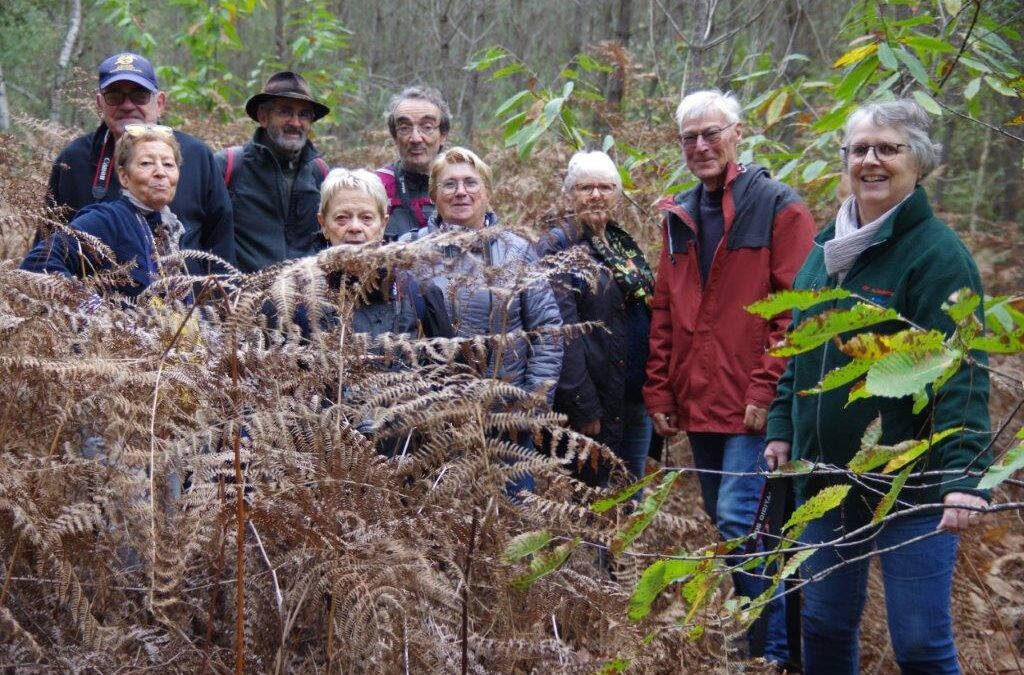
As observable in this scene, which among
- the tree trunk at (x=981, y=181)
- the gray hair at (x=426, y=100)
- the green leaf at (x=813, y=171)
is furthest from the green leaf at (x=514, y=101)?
the tree trunk at (x=981, y=181)

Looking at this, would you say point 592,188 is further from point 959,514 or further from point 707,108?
point 959,514

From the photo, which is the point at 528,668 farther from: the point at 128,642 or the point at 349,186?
the point at 349,186

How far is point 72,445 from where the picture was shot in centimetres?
284

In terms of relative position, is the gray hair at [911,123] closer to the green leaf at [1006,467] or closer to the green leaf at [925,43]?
the green leaf at [925,43]

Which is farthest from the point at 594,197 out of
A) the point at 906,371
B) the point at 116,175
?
the point at 906,371

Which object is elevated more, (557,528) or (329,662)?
(557,528)

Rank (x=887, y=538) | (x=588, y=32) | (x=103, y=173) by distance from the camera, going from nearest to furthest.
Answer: (x=887, y=538), (x=103, y=173), (x=588, y=32)

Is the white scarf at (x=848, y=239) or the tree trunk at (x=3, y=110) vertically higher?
the tree trunk at (x=3, y=110)

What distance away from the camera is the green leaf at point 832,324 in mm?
1488

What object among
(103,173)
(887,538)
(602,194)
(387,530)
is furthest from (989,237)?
(387,530)

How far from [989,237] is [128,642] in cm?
887

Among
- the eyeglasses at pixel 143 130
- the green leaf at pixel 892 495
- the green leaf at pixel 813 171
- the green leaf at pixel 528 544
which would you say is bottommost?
the green leaf at pixel 528 544

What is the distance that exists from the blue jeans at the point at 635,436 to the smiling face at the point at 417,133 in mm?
1779

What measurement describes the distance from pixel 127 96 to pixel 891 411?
3.79m
